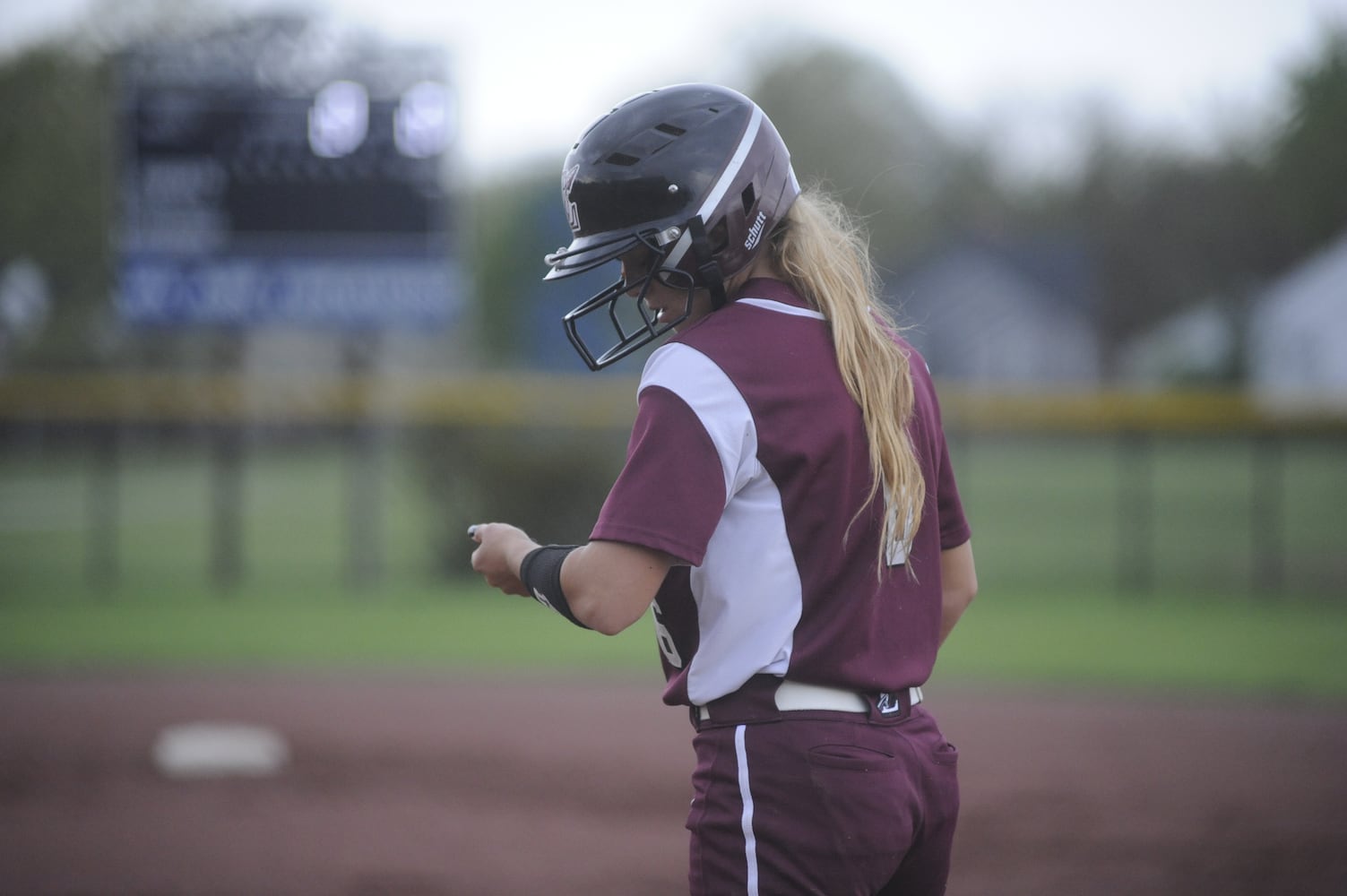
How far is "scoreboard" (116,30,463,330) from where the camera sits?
11.6m

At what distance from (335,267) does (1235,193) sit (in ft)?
33.4

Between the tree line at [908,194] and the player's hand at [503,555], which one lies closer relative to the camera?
the player's hand at [503,555]

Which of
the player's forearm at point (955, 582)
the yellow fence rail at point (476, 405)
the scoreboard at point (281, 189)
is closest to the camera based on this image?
the player's forearm at point (955, 582)

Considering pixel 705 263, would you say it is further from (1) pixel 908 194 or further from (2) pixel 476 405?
(1) pixel 908 194

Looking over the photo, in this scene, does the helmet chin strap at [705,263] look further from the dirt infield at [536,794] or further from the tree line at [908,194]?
the tree line at [908,194]

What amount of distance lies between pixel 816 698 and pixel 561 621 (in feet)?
31.6

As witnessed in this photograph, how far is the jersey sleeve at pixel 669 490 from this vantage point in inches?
74.3

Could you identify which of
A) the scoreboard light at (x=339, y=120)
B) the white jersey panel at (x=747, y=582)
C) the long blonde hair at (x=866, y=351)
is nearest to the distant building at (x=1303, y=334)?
the scoreboard light at (x=339, y=120)

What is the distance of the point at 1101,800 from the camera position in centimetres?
581

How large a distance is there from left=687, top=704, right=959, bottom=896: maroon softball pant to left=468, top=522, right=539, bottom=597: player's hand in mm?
420

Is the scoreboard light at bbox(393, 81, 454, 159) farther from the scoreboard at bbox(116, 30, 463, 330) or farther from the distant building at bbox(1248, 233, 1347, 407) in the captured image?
the distant building at bbox(1248, 233, 1347, 407)

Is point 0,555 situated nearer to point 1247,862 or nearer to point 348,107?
point 348,107

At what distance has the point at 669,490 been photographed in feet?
6.21

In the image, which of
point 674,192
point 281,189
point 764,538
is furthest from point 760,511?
point 281,189
